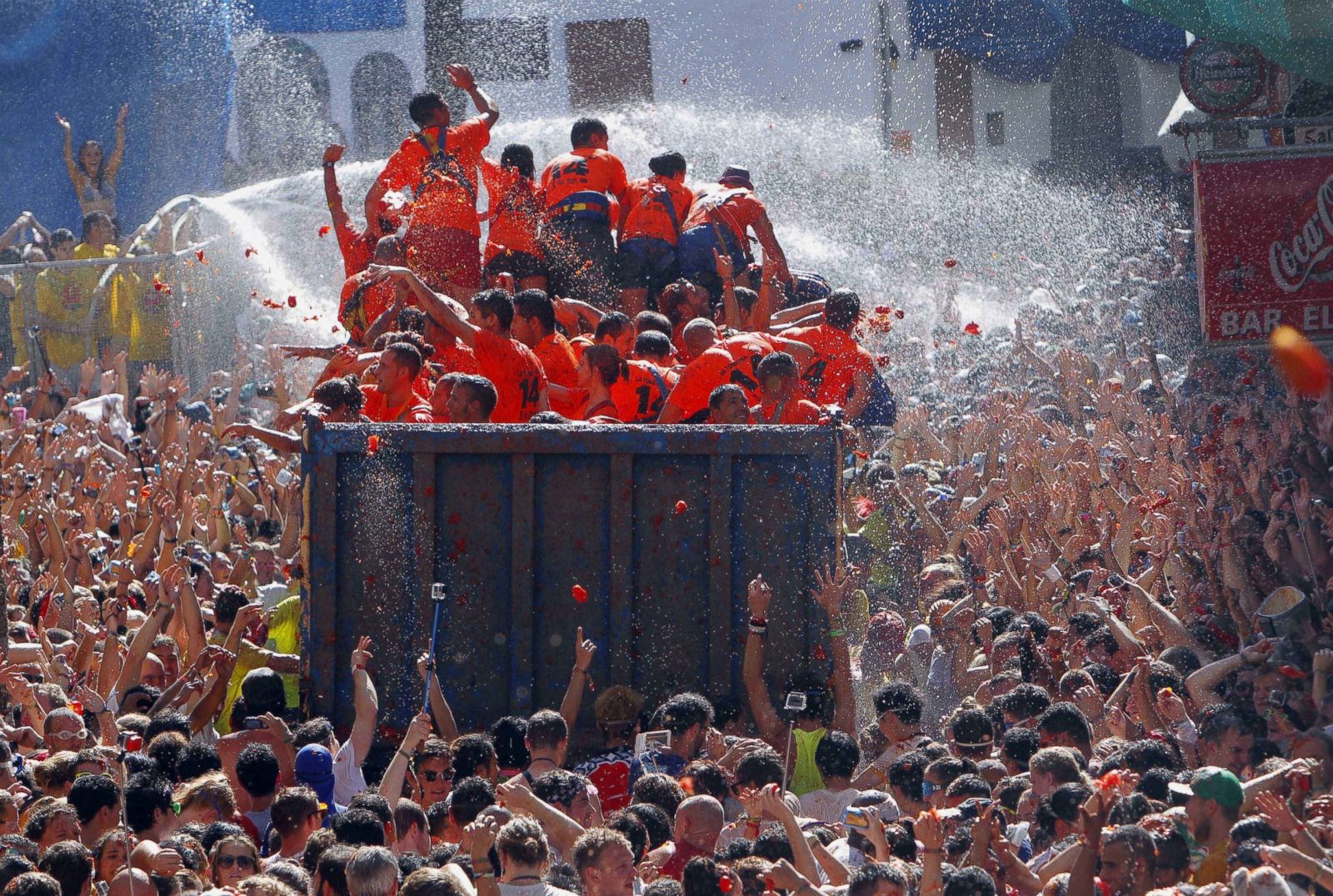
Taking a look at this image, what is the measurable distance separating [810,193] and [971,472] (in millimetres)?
11967

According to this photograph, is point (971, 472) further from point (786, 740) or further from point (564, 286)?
point (786, 740)

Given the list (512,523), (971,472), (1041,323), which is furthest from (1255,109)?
(512,523)

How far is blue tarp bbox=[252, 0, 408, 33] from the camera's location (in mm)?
25969

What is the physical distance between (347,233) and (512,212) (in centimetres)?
109

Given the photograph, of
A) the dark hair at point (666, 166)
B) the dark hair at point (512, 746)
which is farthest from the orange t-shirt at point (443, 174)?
the dark hair at point (512, 746)

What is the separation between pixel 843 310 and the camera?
10.5 m

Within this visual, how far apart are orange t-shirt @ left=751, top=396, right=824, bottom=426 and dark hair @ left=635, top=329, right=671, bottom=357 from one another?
2.54 feet

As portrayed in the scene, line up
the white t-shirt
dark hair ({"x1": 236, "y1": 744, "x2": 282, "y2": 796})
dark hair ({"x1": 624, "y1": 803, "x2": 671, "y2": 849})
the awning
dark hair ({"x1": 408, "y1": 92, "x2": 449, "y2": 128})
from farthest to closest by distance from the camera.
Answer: the awning
dark hair ({"x1": 408, "y1": 92, "x2": 449, "y2": 128})
the white t-shirt
dark hair ({"x1": 236, "y1": 744, "x2": 282, "y2": 796})
dark hair ({"x1": 624, "y1": 803, "x2": 671, "y2": 849})

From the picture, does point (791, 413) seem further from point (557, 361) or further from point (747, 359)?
point (557, 361)

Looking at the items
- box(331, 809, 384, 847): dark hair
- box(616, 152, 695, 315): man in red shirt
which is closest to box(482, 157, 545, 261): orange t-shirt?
box(616, 152, 695, 315): man in red shirt

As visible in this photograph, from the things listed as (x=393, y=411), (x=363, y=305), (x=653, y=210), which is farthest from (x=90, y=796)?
(x=653, y=210)

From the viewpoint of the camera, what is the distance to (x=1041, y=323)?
20109mm

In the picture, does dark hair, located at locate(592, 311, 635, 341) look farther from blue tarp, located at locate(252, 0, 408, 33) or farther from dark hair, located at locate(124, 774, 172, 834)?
blue tarp, located at locate(252, 0, 408, 33)

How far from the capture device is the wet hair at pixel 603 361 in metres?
8.74
